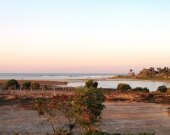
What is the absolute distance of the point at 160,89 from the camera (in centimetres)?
5525

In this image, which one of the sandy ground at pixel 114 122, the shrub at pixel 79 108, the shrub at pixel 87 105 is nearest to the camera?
the shrub at pixel 79 108

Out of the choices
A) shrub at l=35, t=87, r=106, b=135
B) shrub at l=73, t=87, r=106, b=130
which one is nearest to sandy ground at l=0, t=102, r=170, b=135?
shrub at l=73, t=87, r=106, b=130

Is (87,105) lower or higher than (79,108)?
higher

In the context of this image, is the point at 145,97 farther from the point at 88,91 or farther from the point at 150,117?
the point at 88,91

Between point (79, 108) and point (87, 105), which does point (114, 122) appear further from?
point (79, 108)

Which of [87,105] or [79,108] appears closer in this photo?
[79,108]

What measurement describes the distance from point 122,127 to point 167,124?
4219 millimetres

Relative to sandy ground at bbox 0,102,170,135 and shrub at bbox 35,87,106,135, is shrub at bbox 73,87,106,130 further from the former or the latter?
sandy ground at bbox 0,102,170,135

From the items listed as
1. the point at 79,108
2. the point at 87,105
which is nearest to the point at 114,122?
the point at 87,105

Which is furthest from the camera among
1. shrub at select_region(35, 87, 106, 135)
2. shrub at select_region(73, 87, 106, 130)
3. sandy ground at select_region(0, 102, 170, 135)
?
sandy ground at select_region(0, 102, 170, 135)

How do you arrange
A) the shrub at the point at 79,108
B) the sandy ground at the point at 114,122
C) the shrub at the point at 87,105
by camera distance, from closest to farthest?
the shrub at the point at 79,108, the shrub at the point at 87,105, the sandy ground at the point at 114,122

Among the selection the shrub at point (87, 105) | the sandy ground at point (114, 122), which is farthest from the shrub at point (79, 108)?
the sandy ground at point (114, 122)

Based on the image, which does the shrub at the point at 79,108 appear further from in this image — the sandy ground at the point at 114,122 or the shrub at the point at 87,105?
the sandy ground at the point at 114,122

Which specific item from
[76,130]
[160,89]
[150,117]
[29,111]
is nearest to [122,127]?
[76,130]
